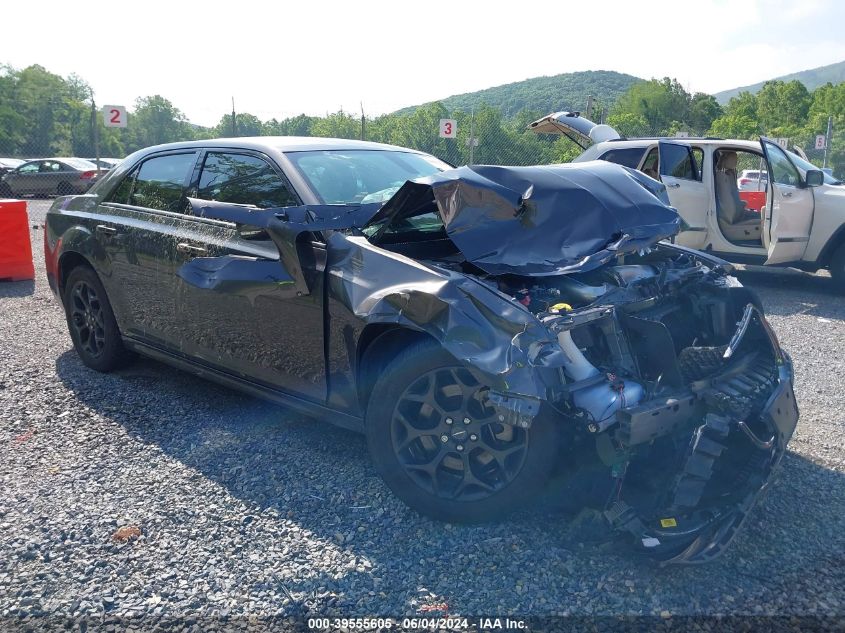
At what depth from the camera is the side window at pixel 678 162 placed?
8.97 meters

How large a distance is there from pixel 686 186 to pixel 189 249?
6.79m

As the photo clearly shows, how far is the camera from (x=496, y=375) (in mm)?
2670

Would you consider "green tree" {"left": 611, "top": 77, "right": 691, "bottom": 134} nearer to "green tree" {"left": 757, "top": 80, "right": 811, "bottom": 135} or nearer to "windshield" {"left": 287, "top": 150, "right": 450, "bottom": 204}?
"green tree" {"left": 757, "top": 80, "right": 811, "bottom": 135}

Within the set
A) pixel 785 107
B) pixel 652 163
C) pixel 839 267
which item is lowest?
pixel 839 267

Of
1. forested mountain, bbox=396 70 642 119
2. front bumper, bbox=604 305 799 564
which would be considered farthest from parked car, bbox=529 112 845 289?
forested mountain, bbox=396 70 642 119

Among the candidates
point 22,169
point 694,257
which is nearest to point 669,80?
point 22,169

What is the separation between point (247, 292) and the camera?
3.73 metres

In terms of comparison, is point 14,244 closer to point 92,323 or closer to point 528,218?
point 92,323

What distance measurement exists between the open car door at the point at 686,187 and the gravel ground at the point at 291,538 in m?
4.71

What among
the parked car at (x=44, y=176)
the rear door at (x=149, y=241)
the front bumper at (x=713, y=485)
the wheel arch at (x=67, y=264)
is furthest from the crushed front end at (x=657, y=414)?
the parked car at (x=44, y=176)

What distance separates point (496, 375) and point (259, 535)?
49.6 inches

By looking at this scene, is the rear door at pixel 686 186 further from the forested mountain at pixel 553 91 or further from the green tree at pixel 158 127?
the forested mountain at pixel 553 91

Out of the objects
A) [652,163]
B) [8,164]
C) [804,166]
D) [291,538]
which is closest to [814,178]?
[804,166]

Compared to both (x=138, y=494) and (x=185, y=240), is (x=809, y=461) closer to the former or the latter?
(x=138, y=494)
